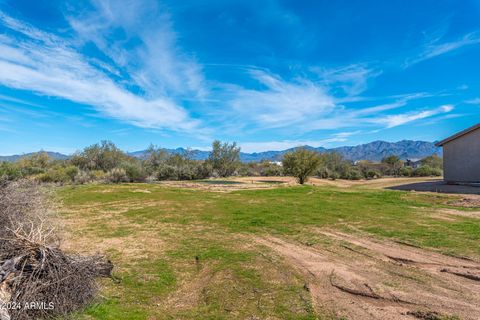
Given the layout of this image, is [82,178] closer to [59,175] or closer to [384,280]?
[59,175]

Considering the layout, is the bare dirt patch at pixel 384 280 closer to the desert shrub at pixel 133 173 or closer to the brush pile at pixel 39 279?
the brush pile at pixel 39 279

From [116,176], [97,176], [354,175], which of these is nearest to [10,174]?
[116,176]

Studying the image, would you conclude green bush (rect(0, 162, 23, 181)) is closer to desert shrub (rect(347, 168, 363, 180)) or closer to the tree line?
the tree line

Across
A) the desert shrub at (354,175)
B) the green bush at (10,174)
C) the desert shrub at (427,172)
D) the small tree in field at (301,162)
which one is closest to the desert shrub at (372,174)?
the desert shrub at (354,175)

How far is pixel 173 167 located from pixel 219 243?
110 feet

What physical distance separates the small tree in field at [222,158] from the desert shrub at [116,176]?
1761 cm

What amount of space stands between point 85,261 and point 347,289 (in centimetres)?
425

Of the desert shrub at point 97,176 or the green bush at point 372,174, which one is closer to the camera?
Result: the desert shrub at point 97,176

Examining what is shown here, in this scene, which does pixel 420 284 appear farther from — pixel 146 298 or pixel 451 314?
pixel 146 298

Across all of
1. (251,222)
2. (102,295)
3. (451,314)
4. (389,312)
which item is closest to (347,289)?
(389,312)

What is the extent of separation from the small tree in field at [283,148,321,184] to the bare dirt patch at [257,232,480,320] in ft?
70.3

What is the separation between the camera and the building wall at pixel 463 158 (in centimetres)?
2062

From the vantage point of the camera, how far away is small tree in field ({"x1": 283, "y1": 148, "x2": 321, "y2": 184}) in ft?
93.7

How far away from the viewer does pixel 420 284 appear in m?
4.89
